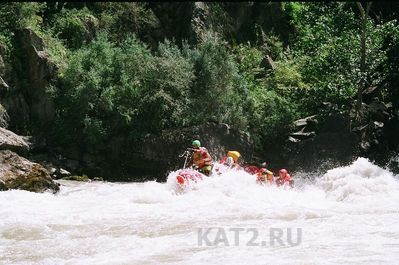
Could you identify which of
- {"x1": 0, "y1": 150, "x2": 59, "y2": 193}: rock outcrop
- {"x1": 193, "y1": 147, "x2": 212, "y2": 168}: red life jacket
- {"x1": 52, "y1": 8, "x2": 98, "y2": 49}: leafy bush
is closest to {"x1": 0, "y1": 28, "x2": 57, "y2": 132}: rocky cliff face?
{"x1": 52, "y1": 8, "x2": 98, "y2": 49}: leafy bush

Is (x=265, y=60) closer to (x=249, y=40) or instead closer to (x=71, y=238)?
(x=249, y=40)

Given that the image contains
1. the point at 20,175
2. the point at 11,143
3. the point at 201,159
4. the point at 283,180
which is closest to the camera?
the point at 20,175

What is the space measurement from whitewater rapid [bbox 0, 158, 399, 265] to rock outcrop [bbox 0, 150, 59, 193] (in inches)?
13.7

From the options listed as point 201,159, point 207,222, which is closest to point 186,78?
point 201,159

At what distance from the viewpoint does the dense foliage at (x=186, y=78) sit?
1720cm

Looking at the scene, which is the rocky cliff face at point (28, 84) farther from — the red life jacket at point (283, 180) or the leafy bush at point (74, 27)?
the red life jacket at point (283, 180)

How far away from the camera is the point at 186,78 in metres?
17.8

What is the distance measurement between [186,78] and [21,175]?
703cm

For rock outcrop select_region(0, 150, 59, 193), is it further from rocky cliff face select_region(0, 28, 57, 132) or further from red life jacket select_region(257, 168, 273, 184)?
red life jacket select_region(257, 168, 273, 184)

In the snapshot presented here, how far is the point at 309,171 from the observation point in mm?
17812

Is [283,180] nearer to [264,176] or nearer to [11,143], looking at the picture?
[264,176]

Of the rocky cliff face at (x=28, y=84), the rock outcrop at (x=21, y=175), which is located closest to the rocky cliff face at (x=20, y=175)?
the rock outcrop at (x=21, y=175)

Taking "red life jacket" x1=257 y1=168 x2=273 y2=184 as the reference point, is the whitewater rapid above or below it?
below

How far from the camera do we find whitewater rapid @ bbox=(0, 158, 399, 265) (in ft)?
24.5
